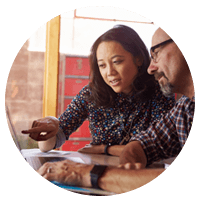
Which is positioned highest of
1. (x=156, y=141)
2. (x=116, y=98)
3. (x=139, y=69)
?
(x=139, y=69)

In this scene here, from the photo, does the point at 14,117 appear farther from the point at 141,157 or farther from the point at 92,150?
the point at 141,157

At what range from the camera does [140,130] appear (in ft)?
3.73

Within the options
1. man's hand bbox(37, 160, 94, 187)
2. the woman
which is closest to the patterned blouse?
the woman

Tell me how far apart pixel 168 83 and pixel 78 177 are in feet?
1.79

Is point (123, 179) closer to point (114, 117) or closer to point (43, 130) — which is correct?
point (114, 117)

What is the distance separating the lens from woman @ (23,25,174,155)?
3.69 ft

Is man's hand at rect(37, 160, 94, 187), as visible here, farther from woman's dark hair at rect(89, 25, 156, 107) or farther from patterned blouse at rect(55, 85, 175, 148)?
woman's dark hair at rect(89, 25, 156, 107)

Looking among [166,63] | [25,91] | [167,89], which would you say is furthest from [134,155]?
[25,91]

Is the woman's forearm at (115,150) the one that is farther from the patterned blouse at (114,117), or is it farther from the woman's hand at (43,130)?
the woman's hand at (43,130)

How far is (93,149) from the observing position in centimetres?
118

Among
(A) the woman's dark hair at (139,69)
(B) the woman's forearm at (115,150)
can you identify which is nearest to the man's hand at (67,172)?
(B) the woman's forearm at (115,150)

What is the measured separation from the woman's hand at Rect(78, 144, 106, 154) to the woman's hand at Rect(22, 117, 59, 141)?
0.49 feet

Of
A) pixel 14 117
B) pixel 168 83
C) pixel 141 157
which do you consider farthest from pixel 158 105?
pixel 14 117

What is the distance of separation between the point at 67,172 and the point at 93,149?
0.15 m
